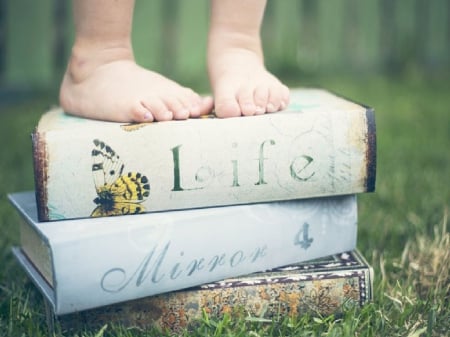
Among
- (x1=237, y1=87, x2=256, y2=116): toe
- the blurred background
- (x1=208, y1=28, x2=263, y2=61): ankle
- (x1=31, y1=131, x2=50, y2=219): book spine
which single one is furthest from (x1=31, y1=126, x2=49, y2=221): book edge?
the blurred background

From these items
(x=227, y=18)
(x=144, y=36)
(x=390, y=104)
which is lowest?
(x=390, y=104)

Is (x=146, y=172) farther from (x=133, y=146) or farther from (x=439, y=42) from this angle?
(x=439, y=42)

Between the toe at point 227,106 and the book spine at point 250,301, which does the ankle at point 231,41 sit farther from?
the book spine at point 250,301

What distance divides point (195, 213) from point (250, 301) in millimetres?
161

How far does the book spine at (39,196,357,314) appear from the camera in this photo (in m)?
1.03

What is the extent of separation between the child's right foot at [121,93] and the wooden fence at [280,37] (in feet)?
6.03

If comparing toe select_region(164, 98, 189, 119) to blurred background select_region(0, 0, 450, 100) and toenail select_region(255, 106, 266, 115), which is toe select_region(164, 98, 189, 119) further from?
blurred background select_region(0, 0, 450, 100)

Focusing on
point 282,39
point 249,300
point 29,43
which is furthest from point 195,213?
point 282,39

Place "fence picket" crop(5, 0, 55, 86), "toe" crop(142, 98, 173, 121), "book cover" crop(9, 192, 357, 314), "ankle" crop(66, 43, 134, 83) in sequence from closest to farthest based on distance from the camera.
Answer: "book cover" crop(9, 192, 357, 314) → "toe" crop(142, 98, 173, 121) → "ankle" crop(66, 43, 134, 83) → "fence picket" crop(5, 0, 55, 86)

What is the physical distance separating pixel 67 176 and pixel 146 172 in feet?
0.39

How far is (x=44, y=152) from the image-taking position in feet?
3.54

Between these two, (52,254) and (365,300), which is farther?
(365,300)

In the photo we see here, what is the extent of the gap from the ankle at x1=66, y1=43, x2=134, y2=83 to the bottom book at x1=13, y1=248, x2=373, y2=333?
380 mm

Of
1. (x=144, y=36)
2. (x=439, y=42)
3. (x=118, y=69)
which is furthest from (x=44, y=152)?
(x=439, y=42)
